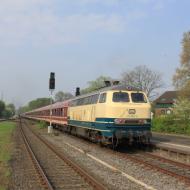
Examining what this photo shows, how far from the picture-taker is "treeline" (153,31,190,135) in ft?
133

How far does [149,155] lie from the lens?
18.0 meters

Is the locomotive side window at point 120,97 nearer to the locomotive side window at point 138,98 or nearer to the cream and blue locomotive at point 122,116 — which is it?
the cream and blue locomotive at point 122,116

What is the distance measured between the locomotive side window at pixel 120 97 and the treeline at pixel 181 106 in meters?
19.9

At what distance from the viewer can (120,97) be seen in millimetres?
19891

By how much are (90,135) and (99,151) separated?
3.74 metres

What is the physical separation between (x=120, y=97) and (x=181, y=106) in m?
26.6

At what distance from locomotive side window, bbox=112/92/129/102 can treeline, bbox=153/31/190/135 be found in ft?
65.4

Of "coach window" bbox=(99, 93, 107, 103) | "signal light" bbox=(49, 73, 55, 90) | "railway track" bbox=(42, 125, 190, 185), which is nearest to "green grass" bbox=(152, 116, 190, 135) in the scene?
"signal light" bbox=(49, 73, 55, 90)

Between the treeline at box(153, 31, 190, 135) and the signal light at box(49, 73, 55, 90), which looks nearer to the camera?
the signal light at box(49, 73, 55, 90)

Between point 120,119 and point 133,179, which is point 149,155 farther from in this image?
point 133,179

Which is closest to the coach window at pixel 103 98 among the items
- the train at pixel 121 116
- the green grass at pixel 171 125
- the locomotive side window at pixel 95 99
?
the train at pixel 121 116

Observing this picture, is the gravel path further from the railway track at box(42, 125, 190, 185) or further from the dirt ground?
the dirt ground

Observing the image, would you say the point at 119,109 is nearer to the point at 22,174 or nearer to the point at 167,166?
the point at 167,166

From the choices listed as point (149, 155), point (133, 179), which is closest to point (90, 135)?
point (149, 155)
